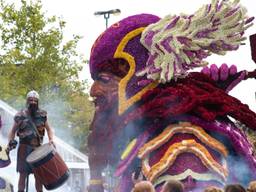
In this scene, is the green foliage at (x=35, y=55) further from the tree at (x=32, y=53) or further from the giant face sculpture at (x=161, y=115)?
the giant face sculpture at (x=161, y=115)

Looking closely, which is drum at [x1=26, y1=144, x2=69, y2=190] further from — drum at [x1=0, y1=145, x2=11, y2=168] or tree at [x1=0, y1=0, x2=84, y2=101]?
tree at [x1=0, y1=0, x2=84, y2=101]

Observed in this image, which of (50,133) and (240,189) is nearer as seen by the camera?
(240,189)

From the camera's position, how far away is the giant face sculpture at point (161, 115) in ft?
15.2

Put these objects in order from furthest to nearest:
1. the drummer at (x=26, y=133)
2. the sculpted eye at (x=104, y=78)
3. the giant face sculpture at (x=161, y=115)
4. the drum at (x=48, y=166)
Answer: the drummer at (x=26, y=133), the drum at (x=48, y=166), the sculpted eye at (x=104, y=78), the giant face sculpture at (x=161, y=115)

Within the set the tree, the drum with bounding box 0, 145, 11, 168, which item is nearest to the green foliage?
the tree

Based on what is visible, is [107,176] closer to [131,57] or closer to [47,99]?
[131,57]

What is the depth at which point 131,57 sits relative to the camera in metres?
4.98

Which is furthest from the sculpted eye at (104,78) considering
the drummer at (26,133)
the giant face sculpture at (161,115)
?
the drummer at (26,133)

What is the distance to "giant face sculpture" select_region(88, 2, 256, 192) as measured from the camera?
464 centimetres

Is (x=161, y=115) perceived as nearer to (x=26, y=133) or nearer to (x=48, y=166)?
(x=48, y=166)

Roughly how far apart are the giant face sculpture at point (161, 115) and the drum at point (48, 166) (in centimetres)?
105

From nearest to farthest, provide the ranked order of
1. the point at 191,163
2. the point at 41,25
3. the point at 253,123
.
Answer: the point at 191,163
the point at 253,123
the point at 41,25

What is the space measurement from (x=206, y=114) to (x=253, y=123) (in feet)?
1.42

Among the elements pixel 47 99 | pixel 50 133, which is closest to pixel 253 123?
pixel 50 133
